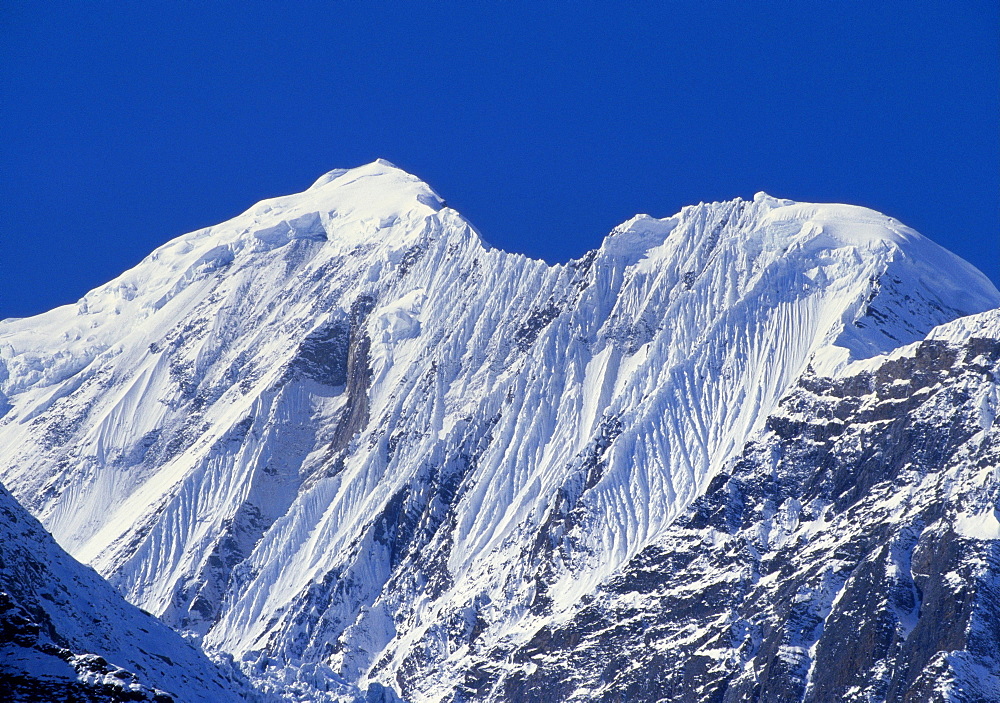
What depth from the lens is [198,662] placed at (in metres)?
146

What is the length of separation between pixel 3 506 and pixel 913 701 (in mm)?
95701

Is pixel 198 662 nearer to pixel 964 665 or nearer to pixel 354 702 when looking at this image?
Answer: pixel 354 702

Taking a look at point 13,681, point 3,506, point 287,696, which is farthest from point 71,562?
point 13,681

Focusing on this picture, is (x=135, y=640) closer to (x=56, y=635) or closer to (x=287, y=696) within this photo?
(x=56, y=635)


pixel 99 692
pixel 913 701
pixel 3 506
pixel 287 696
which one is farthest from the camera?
pixel 913 701

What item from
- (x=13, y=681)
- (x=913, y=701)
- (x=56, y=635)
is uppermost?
(x=913, y=701)

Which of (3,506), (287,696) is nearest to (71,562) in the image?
(3,506)

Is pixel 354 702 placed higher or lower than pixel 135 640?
higher

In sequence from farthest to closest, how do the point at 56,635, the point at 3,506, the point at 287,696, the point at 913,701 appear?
the point at 913,701, the point at 287,696, the point at 3,506, the point at 56,635

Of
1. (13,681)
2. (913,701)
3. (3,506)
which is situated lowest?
(13,681)

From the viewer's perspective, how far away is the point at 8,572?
134 meters

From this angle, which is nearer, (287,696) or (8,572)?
(8,572)

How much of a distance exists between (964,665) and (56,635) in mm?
99731

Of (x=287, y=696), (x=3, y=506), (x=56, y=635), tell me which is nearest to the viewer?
(x=56, y=635)
